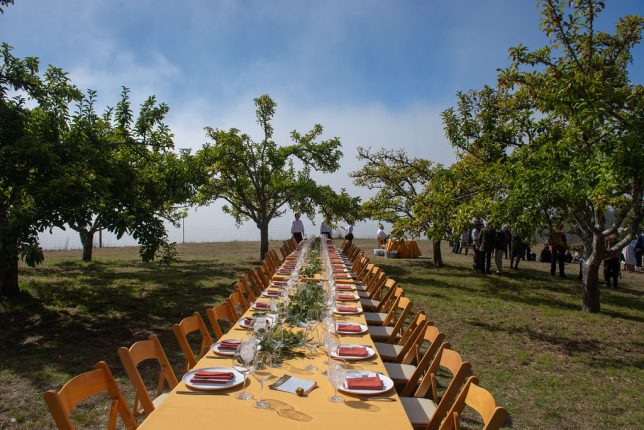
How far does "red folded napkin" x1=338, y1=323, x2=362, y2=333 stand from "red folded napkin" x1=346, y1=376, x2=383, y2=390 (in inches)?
47.1

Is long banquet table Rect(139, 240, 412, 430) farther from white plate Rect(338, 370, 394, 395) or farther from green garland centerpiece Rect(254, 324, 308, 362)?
green garland centerpiece Rect(254, 324, 308, 362)

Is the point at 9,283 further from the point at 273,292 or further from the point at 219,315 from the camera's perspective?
the point at 219,315

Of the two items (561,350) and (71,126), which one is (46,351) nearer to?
(71,126)

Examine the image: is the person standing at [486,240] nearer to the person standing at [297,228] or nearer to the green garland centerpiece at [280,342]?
the person standing at [297,228]

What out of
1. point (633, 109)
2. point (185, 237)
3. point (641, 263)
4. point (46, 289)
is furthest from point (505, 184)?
point (185, 237)

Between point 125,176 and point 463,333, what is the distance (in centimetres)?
592

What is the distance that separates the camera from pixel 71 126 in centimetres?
757

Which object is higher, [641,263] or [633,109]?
[633,109]

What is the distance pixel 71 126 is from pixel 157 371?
4579 mm

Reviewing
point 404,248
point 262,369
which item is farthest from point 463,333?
point 404,248

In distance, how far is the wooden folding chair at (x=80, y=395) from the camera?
2.06 meters

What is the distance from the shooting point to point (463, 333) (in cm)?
705

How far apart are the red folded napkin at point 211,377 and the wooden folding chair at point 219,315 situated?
1.19m

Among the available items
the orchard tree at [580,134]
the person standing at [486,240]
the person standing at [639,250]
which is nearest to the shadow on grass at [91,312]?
the orchard tree at [580,134]
